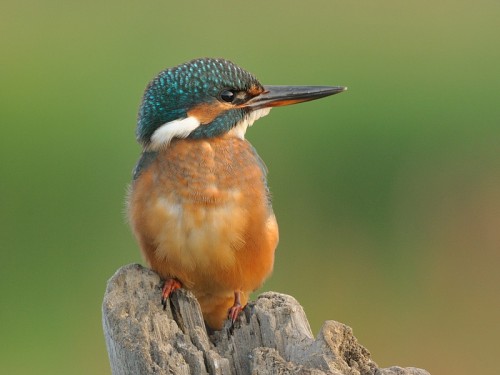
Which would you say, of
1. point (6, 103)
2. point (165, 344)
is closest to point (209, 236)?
point (165, 344)

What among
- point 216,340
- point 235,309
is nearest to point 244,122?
point 235,309

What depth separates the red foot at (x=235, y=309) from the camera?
13.8 ft

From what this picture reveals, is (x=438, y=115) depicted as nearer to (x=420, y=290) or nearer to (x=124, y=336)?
(x=420, y=290)

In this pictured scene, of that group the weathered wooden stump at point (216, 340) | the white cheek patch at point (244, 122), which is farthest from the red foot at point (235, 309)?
the white cheek patch at point (244, 122)

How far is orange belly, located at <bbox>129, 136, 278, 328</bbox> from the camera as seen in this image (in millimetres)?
4363

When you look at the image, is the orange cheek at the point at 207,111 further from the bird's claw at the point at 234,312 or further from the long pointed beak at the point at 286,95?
the bird's claw at the point at 234,312

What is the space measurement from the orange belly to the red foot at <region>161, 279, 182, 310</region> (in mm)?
51

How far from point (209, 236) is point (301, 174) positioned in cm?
322

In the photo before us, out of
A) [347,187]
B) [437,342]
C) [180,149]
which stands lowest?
[437,342]

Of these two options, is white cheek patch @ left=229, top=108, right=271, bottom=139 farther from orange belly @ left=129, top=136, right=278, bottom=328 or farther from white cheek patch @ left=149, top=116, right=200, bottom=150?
white cheek patch @ left=149, top=116, right=200, bottom=150

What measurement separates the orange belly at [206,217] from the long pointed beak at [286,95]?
0.18 m

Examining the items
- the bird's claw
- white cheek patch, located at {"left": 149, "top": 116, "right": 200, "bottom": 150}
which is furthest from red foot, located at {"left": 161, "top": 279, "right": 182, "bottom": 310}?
white cheek patch, located at {"left": 149, "top": 116, "right": 200, "bottom": 150}

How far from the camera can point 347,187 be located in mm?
7559

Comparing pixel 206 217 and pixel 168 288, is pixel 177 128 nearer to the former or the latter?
pixel 206 217
